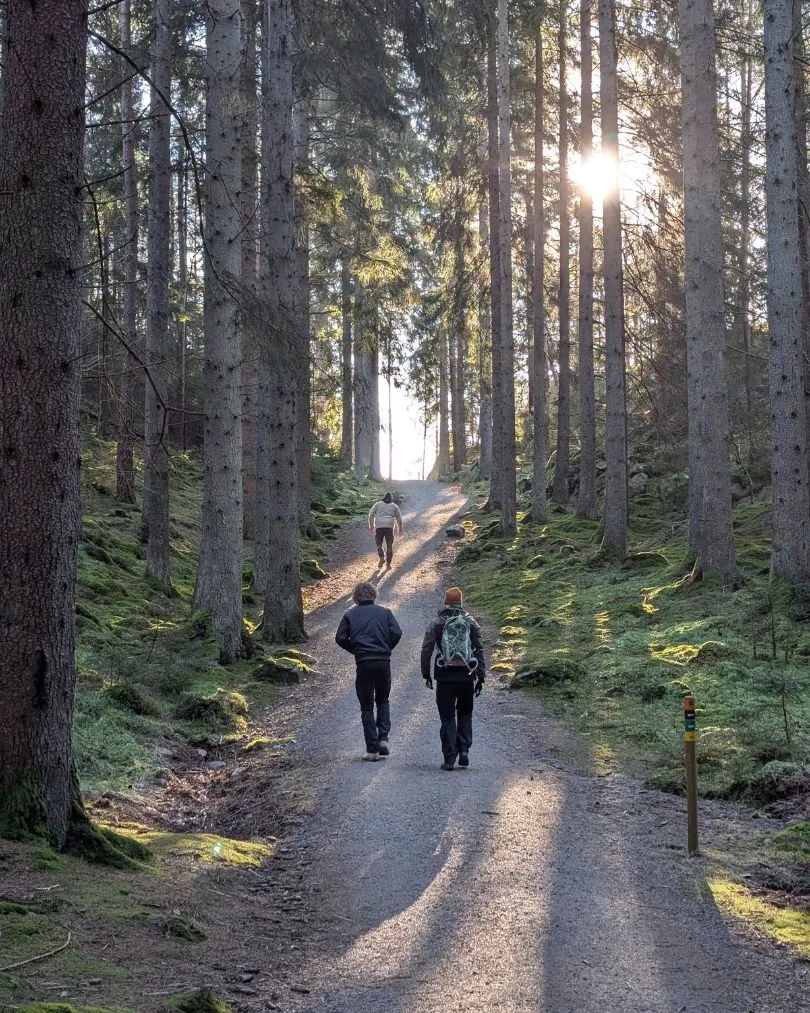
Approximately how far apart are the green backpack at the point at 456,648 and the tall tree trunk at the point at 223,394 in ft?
17.0

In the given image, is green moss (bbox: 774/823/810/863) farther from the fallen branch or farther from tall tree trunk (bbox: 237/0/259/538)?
tall tree trunk (bbox: 237/0/259/538)

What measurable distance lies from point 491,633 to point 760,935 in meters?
10.8

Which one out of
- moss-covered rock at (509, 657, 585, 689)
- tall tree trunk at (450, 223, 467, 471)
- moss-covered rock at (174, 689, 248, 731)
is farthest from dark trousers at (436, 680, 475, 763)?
tall tree trunk at (450, 223, 467, 471)

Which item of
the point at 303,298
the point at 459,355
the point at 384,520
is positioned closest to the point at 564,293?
the point at 303,298

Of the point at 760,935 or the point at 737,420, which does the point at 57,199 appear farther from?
the point at 737,420

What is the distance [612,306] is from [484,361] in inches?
641

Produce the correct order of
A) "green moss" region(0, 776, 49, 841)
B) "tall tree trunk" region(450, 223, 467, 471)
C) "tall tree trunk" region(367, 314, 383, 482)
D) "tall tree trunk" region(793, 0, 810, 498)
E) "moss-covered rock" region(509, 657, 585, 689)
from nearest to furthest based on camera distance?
"green moss" region(0, 776, 49, 841) → "moss-covered rock" region(509, 657, 585, 689) → "tall tree trunk" region(793, 0, 810, 498) → "tall tree trunk" region(450, 223, 467, 471) → "tall tree trunk" region(367, 314, 383, 482)

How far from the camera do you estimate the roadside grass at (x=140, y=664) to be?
973 centimetres

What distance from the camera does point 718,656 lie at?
12.0 meters

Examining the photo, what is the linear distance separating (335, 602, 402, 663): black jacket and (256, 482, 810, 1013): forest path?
3.73 feet

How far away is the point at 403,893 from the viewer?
6.46 m

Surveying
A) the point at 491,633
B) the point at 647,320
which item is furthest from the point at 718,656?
the point at 647,320

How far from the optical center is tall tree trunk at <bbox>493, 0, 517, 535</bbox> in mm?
23547

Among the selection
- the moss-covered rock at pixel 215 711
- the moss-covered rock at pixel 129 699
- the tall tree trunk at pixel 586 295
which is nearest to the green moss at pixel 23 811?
the moss-covered rock at pixel 129 699
